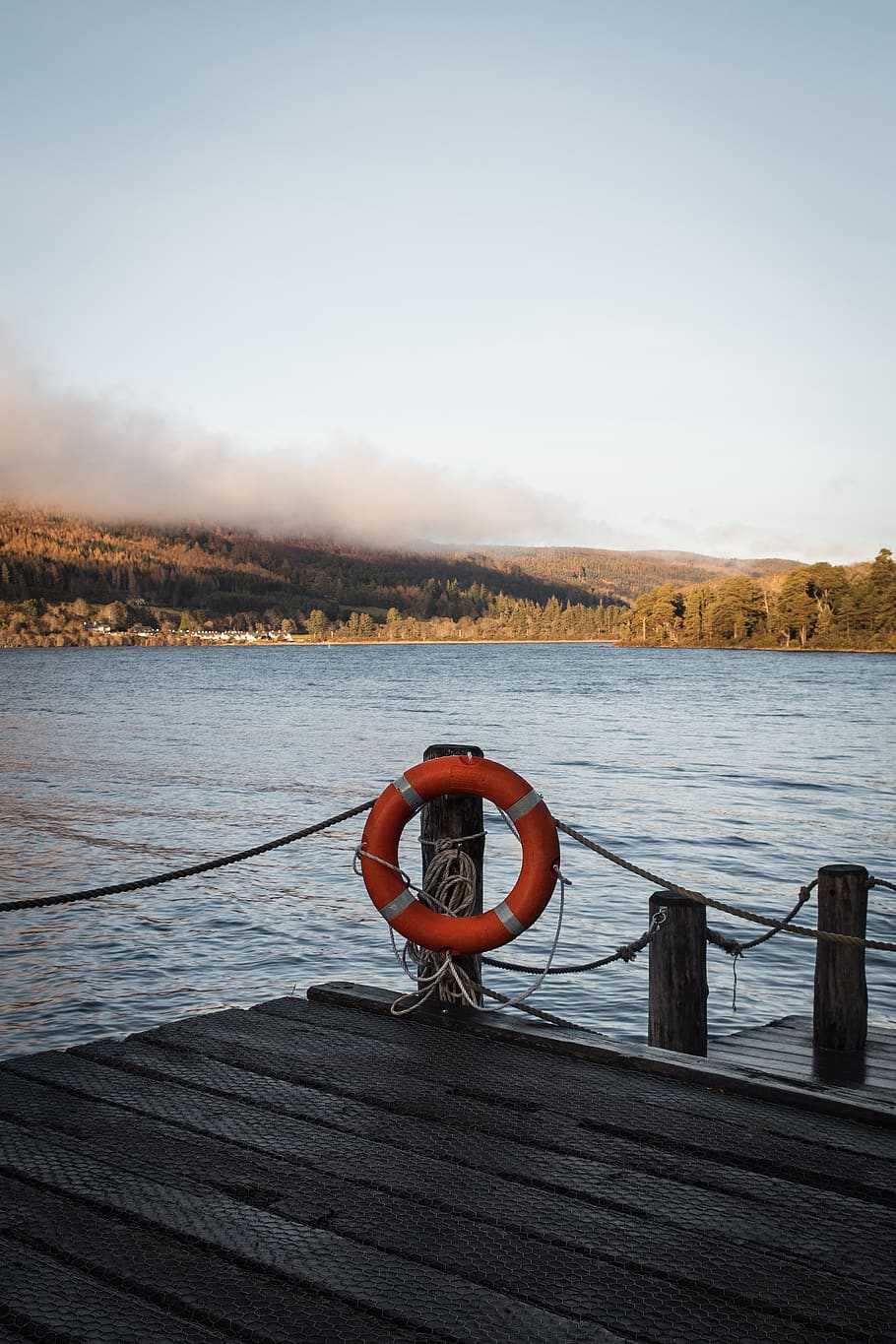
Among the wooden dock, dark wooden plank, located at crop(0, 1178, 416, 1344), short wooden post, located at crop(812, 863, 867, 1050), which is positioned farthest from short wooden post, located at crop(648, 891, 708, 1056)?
dark wooden plank, located at crop(0, 1178, 416, 1344)

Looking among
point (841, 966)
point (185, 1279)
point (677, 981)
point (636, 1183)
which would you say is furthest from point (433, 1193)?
point (841, 966)

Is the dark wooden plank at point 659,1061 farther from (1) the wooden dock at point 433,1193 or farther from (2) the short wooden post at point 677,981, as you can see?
(2) the short wooden post at point 677,981

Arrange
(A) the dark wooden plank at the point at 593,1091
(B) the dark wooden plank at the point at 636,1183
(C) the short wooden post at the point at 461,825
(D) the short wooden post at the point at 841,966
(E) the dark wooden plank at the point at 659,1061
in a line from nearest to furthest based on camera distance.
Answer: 1. (B) the dark wooden plank at the point at 636,1183
2. (A) the dark wooden plank at the point at 593,1091
3. (E) the dark wooden plank at the point at 659,1061
4. (C) the short wooden post at the point at 461,825
5. (D) the short wooden post at the point at 841,966

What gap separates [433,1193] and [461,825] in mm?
1904

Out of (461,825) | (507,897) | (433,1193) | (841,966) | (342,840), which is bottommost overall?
(342,840)

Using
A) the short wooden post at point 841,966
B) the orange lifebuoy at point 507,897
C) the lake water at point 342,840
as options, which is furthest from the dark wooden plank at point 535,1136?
the lake water at point 342,840

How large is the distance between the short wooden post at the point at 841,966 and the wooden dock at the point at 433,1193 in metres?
1.83

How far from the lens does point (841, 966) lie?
18.8 feet

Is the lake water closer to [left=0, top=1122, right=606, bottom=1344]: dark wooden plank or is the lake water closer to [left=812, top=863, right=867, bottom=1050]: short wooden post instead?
[left=812, top=863, right=867, bottom=1050]: short wooden post

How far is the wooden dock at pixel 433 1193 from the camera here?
7.79 ft

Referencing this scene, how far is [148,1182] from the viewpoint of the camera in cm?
300

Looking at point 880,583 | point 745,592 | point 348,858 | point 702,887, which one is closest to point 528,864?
point 702,887

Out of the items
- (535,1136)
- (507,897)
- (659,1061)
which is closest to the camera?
(535,1136)

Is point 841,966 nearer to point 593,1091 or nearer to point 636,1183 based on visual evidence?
point 593,1091
